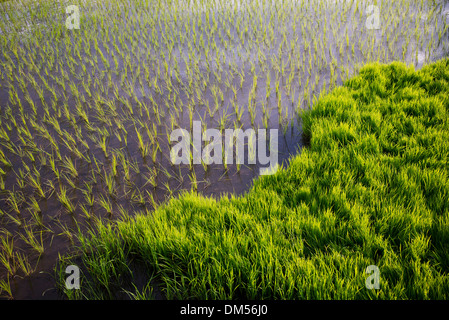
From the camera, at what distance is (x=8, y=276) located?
1462 millimetres

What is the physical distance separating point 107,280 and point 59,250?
444 millimetres

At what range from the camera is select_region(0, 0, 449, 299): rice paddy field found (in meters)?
1.31

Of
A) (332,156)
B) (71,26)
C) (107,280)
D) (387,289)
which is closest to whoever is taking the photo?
(387,289)

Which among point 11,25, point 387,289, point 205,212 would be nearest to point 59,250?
point 205,212

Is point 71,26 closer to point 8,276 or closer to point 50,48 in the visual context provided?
point 50,48

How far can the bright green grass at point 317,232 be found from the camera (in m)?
1.19

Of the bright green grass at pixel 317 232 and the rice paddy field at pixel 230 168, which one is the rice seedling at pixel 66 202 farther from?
the bright green grass at pixel 317 232
